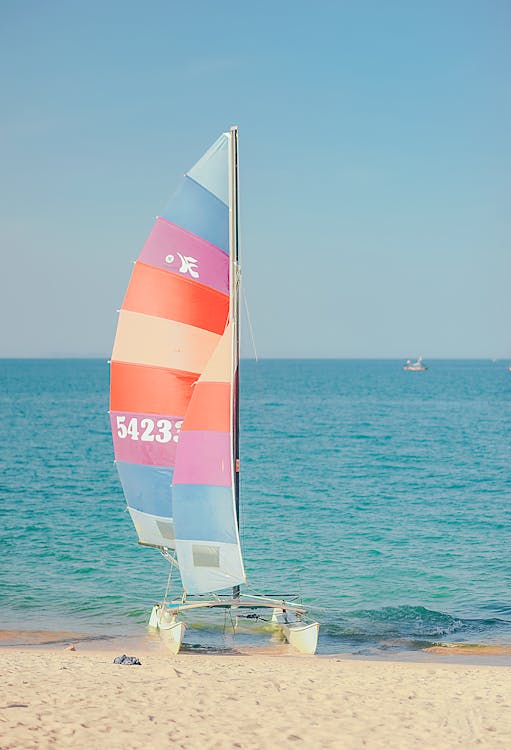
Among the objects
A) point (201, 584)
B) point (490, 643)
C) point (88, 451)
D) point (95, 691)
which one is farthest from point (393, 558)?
point (88, 451)

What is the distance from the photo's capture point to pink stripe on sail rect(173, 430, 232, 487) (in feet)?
62.7

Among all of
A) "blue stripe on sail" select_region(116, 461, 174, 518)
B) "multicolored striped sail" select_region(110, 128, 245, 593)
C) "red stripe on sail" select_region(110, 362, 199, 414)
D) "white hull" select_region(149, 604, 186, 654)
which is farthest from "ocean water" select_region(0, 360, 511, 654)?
"red stripe on sail" select_region(110, 362, 199, 414)

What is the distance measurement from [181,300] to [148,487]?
14.4 ft

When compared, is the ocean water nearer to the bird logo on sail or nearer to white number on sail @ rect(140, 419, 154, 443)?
white number on sail @ rect(140, 419, 154, 443)

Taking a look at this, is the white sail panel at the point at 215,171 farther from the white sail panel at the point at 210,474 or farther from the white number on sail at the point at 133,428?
the white number on sail at the point at 133,428

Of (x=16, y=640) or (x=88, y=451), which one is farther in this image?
(x=88, y=451)

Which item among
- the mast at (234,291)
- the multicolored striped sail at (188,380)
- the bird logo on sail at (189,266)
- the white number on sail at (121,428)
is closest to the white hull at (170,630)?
the multicolored striped sail at (188,380)

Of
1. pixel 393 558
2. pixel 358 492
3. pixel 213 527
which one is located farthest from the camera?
pixel 358 492

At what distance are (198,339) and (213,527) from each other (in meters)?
4.15

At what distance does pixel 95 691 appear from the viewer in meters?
14.7

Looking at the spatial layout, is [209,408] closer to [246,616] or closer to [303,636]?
[246,616]

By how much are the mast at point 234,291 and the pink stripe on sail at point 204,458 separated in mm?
218

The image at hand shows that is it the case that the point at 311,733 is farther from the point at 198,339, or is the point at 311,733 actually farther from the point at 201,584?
the point at 198,339

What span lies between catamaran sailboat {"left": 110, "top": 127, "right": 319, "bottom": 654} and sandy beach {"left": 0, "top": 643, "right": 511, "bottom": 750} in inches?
83.3
